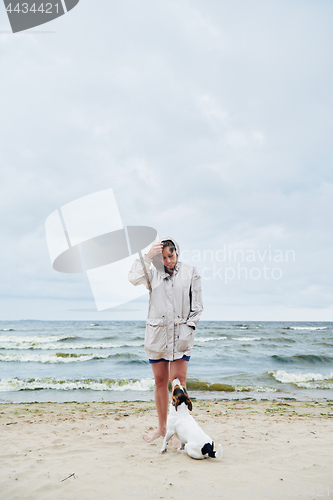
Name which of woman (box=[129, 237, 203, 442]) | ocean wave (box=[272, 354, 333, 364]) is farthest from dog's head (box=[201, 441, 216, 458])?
ocean wave (box=[272, 354, 333, 364])

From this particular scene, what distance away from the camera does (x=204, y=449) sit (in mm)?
3188

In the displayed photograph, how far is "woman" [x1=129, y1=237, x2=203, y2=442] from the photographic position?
3.45m

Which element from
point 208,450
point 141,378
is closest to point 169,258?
point 208,450

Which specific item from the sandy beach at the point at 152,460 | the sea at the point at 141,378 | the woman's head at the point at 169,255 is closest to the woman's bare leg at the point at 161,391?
the sandy beach at the point at 152,460

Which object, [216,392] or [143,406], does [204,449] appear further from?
[216,392]

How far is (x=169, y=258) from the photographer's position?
356 cm

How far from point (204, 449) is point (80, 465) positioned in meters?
1.16

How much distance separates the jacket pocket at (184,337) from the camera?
342 cm

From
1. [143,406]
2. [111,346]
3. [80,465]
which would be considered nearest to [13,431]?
[80,465]

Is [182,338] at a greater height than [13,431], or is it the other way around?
[182,338]

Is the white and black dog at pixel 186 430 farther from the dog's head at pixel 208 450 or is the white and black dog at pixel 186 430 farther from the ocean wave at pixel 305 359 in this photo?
the ocean wave at pixel 305 359

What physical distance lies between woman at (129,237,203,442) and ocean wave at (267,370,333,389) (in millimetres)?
8265

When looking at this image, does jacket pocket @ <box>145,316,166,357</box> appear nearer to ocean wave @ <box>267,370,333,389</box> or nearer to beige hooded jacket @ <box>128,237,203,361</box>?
beige hooded jacket @ <box>128,237,203,361</box>

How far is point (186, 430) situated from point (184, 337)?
33.8 inches
